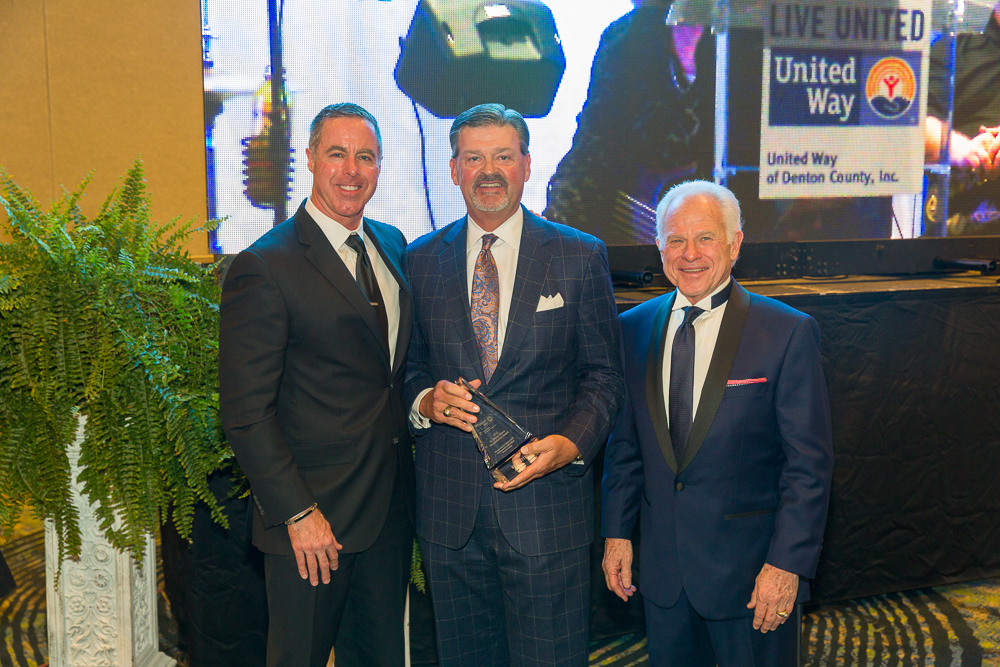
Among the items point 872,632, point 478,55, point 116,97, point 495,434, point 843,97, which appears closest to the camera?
point 495,434

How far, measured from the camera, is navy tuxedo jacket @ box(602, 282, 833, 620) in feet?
5.70

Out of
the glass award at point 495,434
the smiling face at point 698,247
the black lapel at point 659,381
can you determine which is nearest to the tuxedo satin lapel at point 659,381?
the black lapel at point 659,381

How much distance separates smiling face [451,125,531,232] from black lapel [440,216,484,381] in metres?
0.12

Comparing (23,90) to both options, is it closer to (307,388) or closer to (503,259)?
(307,388)

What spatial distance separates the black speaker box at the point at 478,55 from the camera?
11.4ft

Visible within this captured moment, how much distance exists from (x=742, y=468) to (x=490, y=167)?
37.5 inches

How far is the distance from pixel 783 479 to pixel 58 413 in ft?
6.08

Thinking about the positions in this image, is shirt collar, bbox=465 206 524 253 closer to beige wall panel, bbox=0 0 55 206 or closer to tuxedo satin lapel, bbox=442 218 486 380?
tuxedo satin lapel, bbox=442 218 486 380

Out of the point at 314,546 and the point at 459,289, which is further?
the point at 459,289

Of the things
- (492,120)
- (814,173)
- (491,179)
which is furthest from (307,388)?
(814,173)

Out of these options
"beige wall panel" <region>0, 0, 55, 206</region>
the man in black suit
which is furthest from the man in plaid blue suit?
"beige wall panel" <region>0, 0, 55, 206</region>

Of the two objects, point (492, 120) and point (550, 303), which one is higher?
point (492, 120)

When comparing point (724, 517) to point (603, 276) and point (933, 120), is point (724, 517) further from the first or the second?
point (933, 120)

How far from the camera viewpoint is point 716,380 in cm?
178
